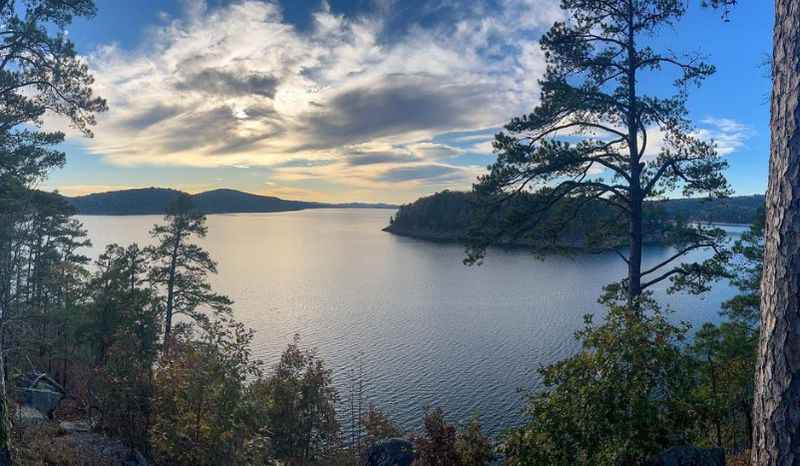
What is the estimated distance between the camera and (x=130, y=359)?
12.2m

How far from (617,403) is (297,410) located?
8516mm

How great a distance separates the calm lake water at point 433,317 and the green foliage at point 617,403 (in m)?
6.08

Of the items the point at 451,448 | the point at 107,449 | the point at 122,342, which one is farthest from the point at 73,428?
the point at 451,448

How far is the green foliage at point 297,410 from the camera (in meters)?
11.8

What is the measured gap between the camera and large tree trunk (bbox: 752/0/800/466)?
114 inches

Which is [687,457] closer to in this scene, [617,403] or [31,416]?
[617,403]

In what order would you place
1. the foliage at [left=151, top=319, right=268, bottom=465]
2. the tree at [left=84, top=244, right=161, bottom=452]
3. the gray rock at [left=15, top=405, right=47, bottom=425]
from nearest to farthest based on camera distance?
the foliage at [left=151, top=319, right=268, bottom=465] < the tree at [left=84, top=244, right=161, bottom=452] < the gray rock at [left=15, top=405, right=47, bottom=425]

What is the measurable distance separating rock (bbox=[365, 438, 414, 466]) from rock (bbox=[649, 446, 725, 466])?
596cm

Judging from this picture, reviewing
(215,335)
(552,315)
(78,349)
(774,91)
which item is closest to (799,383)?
(774,91)

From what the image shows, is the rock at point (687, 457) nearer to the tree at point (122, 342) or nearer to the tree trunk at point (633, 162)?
the tree trunk at point (633, 162)

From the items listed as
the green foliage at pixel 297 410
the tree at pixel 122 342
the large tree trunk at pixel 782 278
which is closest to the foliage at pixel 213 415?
the tree at pixel 122 342

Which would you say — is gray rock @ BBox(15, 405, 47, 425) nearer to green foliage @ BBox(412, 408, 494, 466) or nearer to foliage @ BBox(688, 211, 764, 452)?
green foliage @ BBox(412, 408, 494, 466)

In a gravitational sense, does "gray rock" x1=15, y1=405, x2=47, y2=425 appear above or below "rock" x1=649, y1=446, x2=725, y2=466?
below

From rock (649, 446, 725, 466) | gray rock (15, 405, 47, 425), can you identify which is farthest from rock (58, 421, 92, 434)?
rock (649, 446, 725, 466)
